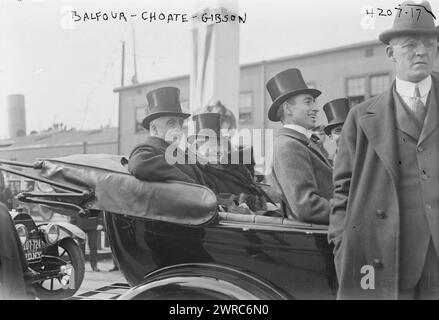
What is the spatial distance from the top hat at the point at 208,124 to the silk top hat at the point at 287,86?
0.89 ft

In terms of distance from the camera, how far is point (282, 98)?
6.54 ft

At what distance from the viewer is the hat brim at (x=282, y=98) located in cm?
195

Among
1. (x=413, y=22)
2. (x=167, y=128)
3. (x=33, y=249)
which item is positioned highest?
(x=413, y=22)

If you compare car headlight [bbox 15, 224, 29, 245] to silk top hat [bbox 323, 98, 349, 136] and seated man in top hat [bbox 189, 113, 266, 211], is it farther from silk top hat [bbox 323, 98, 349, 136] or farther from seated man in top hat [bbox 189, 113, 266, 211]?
silk top hat [bbox 323, 98, 349, 136]

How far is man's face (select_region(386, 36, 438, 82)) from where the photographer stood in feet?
5.44

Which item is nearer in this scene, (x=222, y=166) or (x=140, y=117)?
(x=140, y=117)

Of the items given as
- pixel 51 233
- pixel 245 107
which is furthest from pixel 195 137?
pixel 51 233

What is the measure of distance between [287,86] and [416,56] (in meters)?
0.52

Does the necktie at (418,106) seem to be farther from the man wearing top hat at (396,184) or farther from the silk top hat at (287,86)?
the silk top hat at (287,86)

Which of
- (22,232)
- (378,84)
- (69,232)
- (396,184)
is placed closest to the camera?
(396,184)

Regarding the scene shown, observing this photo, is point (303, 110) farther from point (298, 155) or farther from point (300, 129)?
point (298, 155)

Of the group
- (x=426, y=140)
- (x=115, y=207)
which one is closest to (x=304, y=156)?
(x=426, y=140)

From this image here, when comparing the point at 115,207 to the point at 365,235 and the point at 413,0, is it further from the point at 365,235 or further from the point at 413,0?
the point at 413,0

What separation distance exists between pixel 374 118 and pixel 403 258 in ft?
1.69
